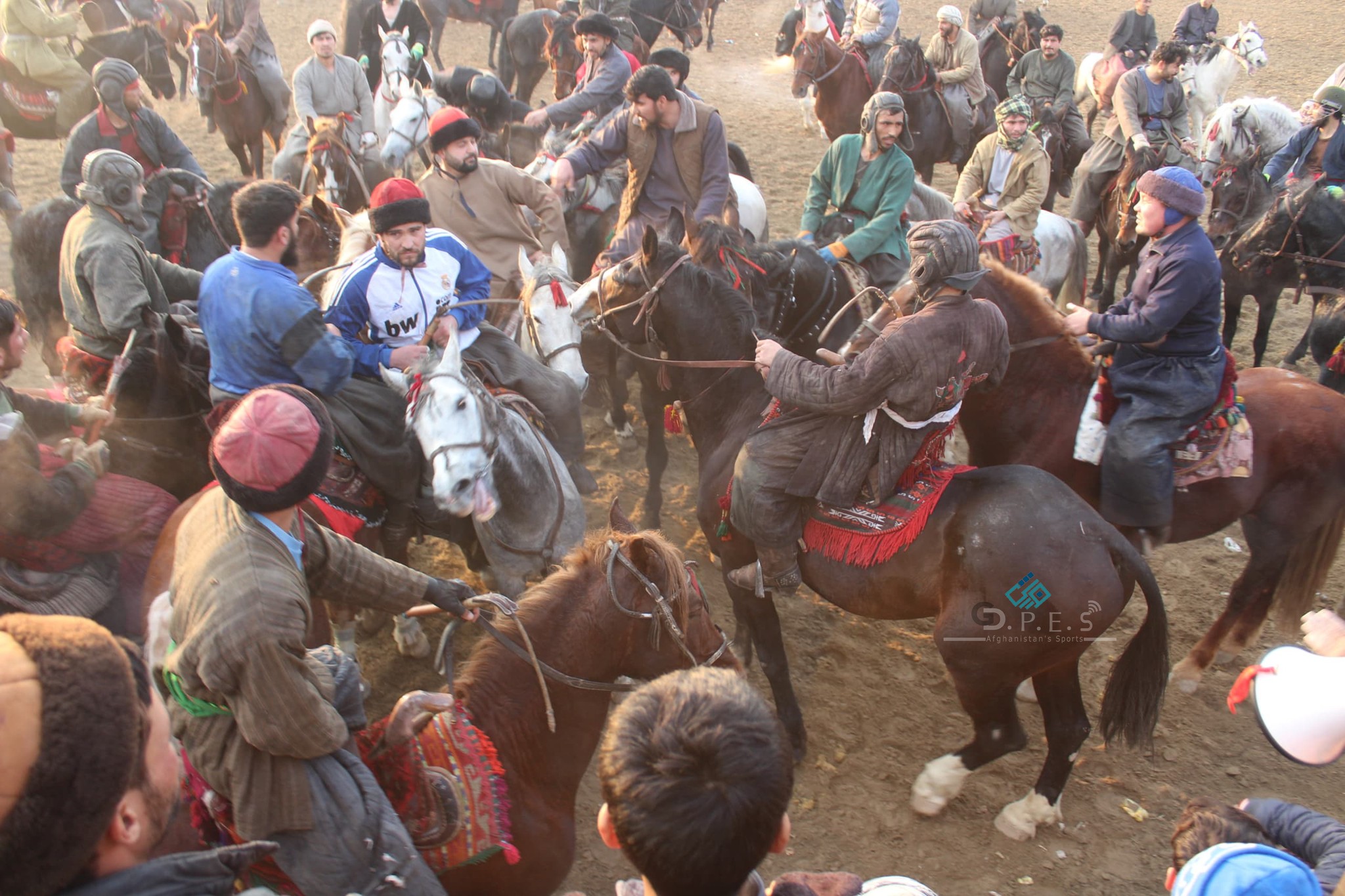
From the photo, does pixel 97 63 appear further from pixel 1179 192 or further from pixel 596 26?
pixel 1179 192

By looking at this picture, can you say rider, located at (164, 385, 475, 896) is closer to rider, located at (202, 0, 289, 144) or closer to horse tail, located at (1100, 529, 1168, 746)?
horse tail, located at (1100, 529, 1168, 746)

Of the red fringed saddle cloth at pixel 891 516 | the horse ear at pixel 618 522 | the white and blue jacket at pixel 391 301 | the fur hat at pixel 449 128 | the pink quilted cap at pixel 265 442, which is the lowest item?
the red fringed saddle cloth at pixel 891 516

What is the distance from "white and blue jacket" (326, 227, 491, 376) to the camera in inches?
165

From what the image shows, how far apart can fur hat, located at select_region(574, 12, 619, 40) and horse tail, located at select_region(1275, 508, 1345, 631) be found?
7.27 meters

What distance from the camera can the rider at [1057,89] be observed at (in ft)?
34.0

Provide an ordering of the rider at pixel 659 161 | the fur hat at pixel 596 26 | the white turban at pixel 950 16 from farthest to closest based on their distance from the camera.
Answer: the white turban at pixel 950 16 → the fur hat at pixel 596 26 → the rider at pixel 659 161

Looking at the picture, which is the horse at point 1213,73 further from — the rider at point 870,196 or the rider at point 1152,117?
the rider at point 870,196

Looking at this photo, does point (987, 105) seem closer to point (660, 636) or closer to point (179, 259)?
point (179, 259)

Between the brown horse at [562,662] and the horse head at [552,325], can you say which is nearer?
the brown horse at [562,662]

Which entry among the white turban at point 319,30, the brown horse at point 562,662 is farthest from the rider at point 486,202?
the white turban at point 319,30

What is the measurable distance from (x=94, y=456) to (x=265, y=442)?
2134 mm

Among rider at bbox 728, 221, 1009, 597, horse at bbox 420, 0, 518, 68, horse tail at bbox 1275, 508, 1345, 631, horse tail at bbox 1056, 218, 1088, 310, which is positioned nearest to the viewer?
rider at bbox 728, 221, 1009, 597

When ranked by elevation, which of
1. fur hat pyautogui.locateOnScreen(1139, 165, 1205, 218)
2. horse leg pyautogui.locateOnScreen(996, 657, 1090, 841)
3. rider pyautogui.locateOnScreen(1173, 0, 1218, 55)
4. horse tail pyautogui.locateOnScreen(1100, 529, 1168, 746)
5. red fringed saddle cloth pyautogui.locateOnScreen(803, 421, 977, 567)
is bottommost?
horse leg pyautogui.locateOnScreen(996, 657, 1090, 841)

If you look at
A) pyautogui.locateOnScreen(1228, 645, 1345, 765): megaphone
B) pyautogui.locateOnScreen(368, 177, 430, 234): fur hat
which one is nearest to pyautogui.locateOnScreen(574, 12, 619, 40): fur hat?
pyautogui.locateOnScreen(368, 177, 430, 234): fur hat
